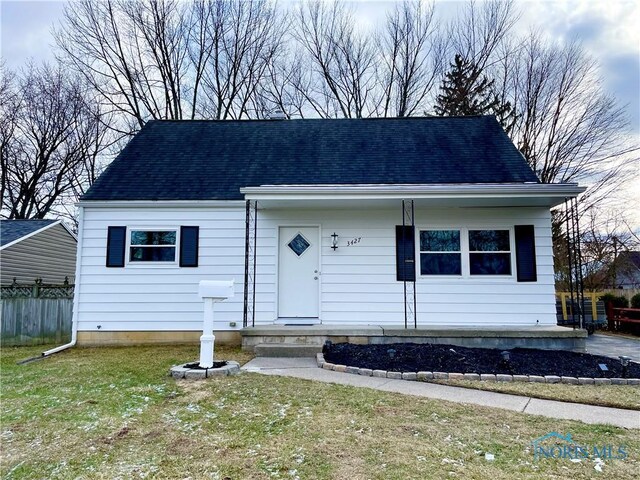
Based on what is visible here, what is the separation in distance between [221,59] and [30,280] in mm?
12085

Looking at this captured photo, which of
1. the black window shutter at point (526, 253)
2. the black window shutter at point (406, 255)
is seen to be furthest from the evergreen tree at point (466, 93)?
the black window shutter at point (406, 255)

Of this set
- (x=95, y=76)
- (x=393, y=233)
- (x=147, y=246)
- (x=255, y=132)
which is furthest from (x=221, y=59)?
(x=393, y=233)

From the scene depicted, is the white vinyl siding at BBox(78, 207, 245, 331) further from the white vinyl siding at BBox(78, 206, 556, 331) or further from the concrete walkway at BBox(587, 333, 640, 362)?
the concrete walkway at BBox(587, 333, 640, 362)

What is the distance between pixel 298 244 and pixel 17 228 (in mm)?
12145

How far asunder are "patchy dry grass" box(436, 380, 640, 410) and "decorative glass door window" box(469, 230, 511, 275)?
3074mm

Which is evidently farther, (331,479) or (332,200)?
(332,200)

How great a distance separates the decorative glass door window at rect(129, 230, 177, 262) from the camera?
7.70m

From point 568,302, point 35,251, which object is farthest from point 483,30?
point 35,251

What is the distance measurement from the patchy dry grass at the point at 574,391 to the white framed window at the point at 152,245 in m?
5.59

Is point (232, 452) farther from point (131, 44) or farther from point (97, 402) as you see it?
point (131, 44)

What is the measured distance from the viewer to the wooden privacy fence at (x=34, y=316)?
9109 mm

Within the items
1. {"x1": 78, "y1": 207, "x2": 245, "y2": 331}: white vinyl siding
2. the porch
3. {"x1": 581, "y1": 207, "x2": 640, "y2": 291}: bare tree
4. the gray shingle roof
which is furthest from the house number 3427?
the gray shingle roof

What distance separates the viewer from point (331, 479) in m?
2.37

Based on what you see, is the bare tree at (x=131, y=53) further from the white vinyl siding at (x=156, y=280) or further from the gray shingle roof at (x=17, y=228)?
the white vinyl siding at (x=156, y=280)
